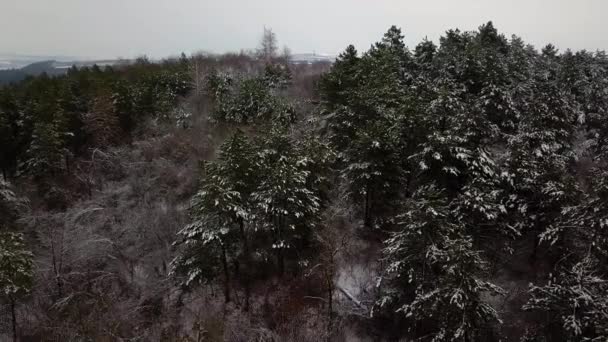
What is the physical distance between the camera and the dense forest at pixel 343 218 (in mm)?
15281

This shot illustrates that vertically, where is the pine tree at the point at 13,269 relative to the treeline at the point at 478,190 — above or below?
below

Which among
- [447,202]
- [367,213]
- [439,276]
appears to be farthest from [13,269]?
[447,202]

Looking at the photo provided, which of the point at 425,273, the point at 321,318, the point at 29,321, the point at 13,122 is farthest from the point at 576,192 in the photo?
the point at 13,122

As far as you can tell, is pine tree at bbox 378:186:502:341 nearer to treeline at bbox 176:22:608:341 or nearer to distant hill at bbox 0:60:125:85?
treeline at bbox 176:22:608:341

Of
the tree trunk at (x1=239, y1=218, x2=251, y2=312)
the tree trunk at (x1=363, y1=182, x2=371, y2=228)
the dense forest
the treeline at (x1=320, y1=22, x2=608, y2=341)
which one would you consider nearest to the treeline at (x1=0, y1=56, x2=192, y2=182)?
the dense forest

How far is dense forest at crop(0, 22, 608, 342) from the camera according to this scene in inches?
602

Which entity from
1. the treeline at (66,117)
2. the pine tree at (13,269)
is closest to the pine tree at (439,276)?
the pine tree at (13,269)

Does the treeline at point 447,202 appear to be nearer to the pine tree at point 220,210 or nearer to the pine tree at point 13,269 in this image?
the pine tree at point 220,210

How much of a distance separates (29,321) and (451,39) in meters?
40.9

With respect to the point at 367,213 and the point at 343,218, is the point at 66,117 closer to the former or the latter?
the point at 343,218

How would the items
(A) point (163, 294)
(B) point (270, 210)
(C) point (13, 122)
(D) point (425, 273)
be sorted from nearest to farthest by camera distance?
(D) point (425, 273) → (B) point (270, 210) → (A) point (163, 294) → (C) point (13, 122)

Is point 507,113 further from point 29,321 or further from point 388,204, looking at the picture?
point 29,321

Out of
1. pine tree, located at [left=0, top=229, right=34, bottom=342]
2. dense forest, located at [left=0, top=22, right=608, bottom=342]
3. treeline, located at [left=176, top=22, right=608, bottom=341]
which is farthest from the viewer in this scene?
pine tree, located at [left=0, top=229, right=34, bottom=342]

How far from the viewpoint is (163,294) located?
2381 cm
